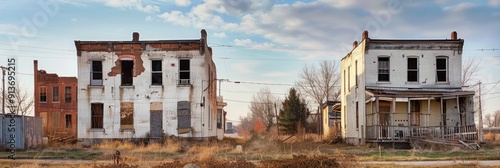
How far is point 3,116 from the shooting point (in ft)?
83.0

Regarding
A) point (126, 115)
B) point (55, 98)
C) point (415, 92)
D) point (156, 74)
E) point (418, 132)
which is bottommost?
point (418, 132)

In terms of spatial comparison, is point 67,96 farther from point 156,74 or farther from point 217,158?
point 217,158

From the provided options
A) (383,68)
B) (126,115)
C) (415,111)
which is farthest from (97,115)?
(415,111)

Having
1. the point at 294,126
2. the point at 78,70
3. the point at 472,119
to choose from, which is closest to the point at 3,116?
the point at 78,70

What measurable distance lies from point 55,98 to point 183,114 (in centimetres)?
2840

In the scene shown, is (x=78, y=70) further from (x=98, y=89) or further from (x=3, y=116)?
(x=3, y=116)

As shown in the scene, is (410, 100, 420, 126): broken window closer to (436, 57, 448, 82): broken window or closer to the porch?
the porch

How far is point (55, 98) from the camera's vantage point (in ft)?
172

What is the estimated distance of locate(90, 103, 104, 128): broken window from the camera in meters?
30.6

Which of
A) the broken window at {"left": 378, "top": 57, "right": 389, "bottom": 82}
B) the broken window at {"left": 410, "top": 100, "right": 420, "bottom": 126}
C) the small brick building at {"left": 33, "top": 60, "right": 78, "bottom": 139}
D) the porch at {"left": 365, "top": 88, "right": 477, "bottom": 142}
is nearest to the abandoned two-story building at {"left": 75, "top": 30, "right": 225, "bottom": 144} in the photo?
the porch at {"left": 365, "top": 88, "right": 477, "bottom": 142}

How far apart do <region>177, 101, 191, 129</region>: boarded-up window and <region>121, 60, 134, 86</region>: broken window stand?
3656 mm

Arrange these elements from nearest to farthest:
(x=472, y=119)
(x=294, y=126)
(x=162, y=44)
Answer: (x=472, y=119), (x=162, y=44), (x=294, y=126)

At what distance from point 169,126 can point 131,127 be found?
8.07ft

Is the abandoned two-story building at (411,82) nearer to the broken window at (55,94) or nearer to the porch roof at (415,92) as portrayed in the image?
the porch roof at (415,92)
